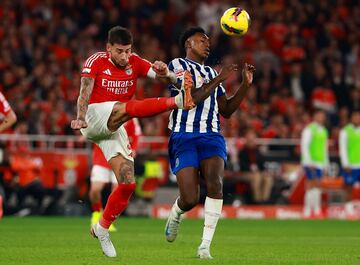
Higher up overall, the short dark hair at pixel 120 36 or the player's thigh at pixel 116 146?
the short dark hair at pixel 120 36

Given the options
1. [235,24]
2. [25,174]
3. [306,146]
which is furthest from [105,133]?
[306,146]

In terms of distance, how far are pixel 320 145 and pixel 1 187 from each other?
665cm

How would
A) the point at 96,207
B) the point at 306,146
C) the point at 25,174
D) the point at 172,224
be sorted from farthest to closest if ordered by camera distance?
1. the point at 306,146
2. the point at 25,174
3. the point at 96,207
4. the point at 172,224

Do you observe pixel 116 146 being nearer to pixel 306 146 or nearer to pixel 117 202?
pixel 117 202

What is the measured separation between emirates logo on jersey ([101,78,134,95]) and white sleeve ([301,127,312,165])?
11589 millimetres

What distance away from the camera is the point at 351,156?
2292 centimetres

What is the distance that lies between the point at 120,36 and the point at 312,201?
42.0 feet

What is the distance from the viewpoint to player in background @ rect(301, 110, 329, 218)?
2227 centimetres

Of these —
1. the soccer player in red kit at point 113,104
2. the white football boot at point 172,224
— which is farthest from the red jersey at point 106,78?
the white football boot at point 172,224

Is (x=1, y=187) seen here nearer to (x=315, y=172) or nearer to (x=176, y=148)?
(x=315, y=172)

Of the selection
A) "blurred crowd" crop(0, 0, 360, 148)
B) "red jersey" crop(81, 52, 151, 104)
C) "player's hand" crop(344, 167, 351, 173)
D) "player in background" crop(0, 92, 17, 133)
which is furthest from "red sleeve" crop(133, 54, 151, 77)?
"player's hand" crop(344, 167, 351, 173)

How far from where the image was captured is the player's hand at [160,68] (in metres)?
10.8

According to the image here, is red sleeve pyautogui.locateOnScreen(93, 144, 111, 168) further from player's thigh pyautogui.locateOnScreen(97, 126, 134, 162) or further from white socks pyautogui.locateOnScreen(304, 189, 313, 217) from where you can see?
→ white socks pyautogui.locateOnScreen(304, 189, 313, 217)

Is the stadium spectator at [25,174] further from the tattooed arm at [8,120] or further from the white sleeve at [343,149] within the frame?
the tattooed arm at [8,120]
